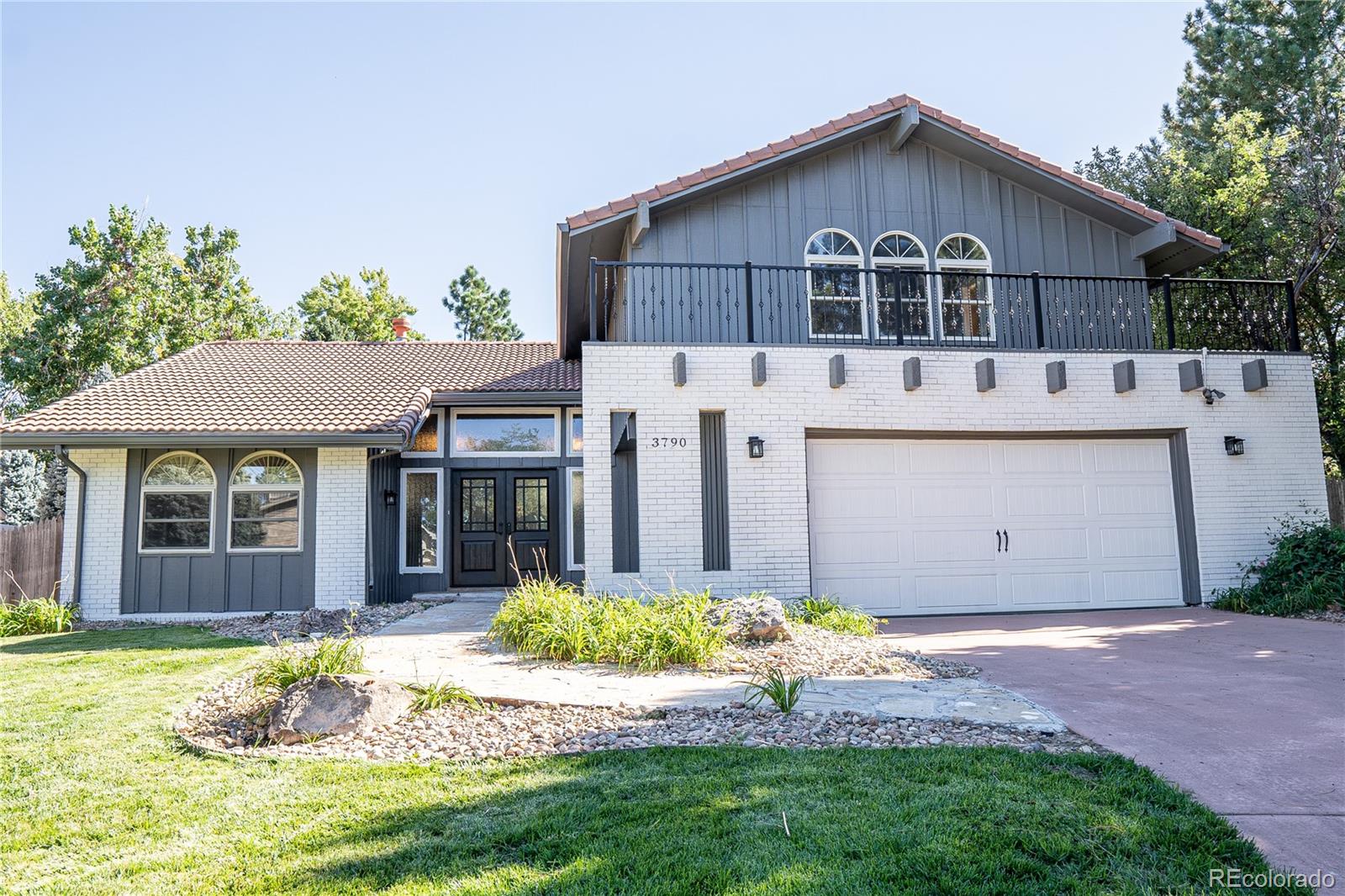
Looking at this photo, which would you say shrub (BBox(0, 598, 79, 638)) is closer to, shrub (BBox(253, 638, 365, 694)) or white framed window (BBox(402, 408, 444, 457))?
white framed window (BBox(402, 408, 444, 457))

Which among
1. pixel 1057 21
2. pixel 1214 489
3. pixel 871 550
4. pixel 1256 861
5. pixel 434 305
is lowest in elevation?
pixel 1256 861

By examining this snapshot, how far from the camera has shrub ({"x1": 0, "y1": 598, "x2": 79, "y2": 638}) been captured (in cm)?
1003

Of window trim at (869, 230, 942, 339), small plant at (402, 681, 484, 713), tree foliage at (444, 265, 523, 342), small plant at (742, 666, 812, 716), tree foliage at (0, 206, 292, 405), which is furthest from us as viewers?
tree foliage at (444, 265, 523, 342)

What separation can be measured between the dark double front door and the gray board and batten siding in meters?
2.30

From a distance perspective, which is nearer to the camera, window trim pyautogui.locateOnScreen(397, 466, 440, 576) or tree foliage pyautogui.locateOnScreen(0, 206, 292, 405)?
window trim pyautogui.locateOnScreen(397, 466, 440, 576)

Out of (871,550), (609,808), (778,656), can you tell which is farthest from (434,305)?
(609,808)

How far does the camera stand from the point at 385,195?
17453 millimetres

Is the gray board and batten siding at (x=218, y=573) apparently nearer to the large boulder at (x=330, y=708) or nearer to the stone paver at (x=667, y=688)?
the stone paver at (x=667, y=688)

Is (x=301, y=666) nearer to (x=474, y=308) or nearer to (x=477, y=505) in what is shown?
(x=477, y=505)

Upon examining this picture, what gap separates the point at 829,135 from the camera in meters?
11.2

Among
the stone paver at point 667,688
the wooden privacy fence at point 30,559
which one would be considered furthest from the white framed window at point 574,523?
the wooden privacy fence at point 30,559

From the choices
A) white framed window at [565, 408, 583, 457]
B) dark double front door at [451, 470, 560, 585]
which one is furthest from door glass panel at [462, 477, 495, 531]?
white framed window at [565, 408, 583, 457]

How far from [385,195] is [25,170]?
19.8 feet

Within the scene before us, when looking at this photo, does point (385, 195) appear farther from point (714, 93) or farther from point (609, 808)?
point (609, 808)
